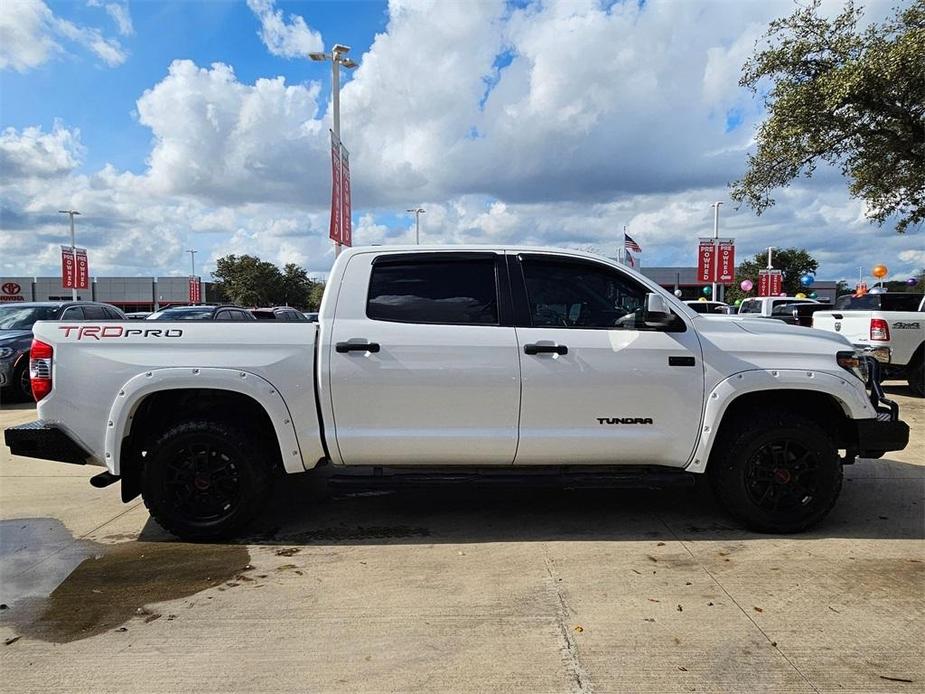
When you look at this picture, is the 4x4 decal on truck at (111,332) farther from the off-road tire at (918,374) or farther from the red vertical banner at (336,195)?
the off-road tire at (918,374)

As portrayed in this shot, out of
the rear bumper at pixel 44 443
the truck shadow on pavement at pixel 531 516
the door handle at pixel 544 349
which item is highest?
the door handle at pixel 544 349

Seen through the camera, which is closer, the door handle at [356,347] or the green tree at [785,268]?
the door handle at [356,347]

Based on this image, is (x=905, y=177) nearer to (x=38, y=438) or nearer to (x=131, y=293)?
(x=38, y=438)

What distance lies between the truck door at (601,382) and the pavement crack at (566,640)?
83cm

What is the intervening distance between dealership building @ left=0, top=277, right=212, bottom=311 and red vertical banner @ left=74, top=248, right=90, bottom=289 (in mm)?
35008

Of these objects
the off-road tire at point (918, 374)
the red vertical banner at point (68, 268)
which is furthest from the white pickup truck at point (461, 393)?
the red vertical banner at point (68, 268)

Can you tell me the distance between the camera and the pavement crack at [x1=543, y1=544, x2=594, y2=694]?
9.12 ft

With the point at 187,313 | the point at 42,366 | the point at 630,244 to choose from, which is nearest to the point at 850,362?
the point at 42,366

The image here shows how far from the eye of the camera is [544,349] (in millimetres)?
4164

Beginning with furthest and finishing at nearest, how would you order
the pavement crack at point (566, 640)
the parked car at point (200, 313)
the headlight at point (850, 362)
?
the parked car at point (200, 313)
the headlight at point (850, 362)
the pavement crack at point (566, 640)

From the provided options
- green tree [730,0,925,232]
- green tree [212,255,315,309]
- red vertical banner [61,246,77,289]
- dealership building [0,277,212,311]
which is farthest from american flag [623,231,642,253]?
dealership building [0,277,212,311]

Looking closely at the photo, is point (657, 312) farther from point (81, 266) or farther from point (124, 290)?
point (124, 290)

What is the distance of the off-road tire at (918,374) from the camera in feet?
34.9

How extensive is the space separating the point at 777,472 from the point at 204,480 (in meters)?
3.85
